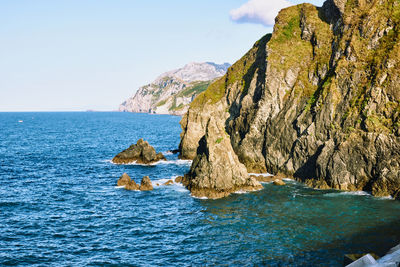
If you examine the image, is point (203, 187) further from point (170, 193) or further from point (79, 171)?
point (79, 171)

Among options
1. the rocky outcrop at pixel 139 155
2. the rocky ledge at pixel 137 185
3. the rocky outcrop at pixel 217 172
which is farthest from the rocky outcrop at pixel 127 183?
the rocky outcrop at pixel 139 155

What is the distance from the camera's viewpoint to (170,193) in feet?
200

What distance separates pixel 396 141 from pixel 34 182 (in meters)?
64.2

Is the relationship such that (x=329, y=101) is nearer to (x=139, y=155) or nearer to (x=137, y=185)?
(x=137, y=185)

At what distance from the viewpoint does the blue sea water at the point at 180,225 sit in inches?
1465

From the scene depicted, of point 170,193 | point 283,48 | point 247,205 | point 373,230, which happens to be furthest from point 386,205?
point 283,48

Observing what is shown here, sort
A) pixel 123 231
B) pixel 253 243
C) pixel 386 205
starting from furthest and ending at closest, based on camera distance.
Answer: pixel 386 205 < pixel 123 231 < pixel 253 243

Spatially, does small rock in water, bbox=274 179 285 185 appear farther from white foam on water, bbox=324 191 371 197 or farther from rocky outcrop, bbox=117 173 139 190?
rocky outcrop, bbox=117 173 139 190

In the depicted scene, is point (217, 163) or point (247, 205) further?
point (217, 163)

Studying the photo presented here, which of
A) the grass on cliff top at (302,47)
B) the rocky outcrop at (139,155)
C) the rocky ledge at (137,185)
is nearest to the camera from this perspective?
the rocky ledge at (137,185)

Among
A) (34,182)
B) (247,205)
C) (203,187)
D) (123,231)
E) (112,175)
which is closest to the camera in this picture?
(123,231)

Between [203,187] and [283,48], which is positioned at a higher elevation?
[283,48]

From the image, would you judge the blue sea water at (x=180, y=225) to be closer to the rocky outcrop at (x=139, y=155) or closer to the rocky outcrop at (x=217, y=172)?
the rocky outcrop at (x=217, y=172)

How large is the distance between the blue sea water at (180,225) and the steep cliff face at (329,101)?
5010 mm
